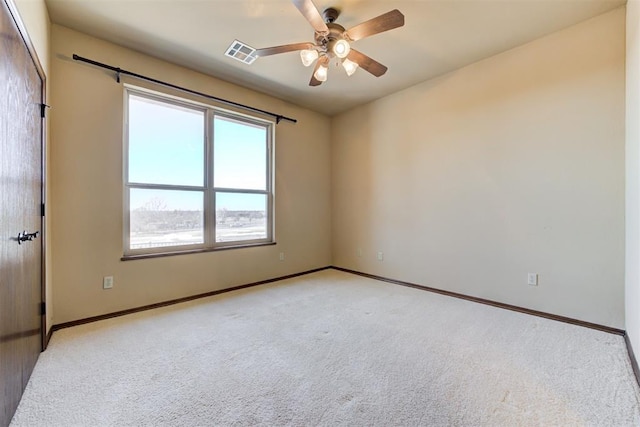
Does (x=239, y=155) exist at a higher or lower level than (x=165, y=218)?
higher

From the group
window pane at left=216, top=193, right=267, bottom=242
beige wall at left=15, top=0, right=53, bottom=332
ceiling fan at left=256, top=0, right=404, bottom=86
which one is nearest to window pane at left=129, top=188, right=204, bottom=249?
window pane at left=216, top=193, right=267, bottom=242

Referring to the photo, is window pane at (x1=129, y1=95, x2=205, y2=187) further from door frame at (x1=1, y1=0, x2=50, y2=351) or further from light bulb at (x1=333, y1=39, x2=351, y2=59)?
light bulb at (x1=333, y1=39, x2=351, y2=59)

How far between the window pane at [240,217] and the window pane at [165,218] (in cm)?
26

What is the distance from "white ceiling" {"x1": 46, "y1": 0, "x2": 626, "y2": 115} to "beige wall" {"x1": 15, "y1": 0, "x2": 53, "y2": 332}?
0.23 meters

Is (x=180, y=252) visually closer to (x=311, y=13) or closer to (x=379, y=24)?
(x=311, y=13)

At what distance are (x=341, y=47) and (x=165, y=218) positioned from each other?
8.56 ft

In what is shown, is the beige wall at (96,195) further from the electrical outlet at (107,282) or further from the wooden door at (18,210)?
the wooden door at (18,210)

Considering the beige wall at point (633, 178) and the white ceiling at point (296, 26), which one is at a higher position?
the white ceiling at point (296, 26)

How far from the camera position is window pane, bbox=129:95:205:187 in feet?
9.85

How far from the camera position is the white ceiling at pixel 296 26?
2301mm

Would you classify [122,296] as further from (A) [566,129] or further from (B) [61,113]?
(A) [566,129]

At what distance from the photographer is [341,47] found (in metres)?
2.21

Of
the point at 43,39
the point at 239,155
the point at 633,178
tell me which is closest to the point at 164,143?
the point at 239,155

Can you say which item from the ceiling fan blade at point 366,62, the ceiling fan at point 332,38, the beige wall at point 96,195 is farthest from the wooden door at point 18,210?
the ceiling fan blade at point 366,62
